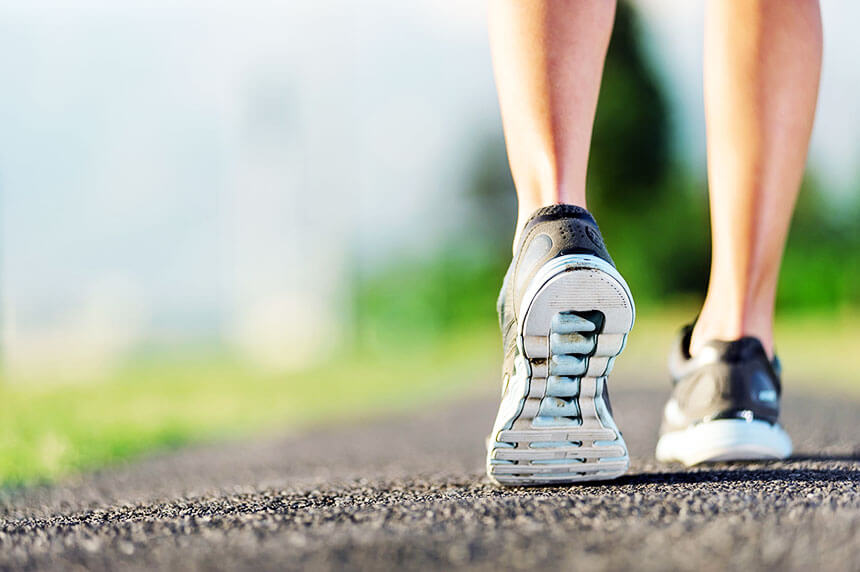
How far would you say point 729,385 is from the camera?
1.91 m

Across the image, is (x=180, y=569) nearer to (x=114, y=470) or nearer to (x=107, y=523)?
(x=107, y=523)

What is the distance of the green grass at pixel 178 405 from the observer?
357 centimetres

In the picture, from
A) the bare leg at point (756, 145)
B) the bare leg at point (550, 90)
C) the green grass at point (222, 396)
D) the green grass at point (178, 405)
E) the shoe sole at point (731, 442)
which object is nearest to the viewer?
the bare leg at point (550, 90)

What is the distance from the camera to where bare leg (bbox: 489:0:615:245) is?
1.64m

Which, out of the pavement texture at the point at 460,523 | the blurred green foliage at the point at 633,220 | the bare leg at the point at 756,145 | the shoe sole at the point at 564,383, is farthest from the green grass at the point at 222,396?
the blurred green foliage at the point at 633,220

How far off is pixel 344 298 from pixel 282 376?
19.1 feet

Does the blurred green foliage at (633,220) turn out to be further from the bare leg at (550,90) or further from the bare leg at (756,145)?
the bare leg at (550,90)

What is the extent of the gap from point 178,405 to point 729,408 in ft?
16.5

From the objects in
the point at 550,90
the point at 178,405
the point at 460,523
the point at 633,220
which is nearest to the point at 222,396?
the point at 178,405

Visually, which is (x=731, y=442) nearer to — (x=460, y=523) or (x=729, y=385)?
(x=729, y=385)

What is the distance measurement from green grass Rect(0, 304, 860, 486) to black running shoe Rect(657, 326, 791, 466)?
1.89 meters

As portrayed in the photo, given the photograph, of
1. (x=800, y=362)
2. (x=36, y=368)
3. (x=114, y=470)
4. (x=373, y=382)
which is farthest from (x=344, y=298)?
(x=114, y=470)

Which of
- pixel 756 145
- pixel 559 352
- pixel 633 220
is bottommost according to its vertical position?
pixel 559 352

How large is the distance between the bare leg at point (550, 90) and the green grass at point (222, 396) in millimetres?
1870
